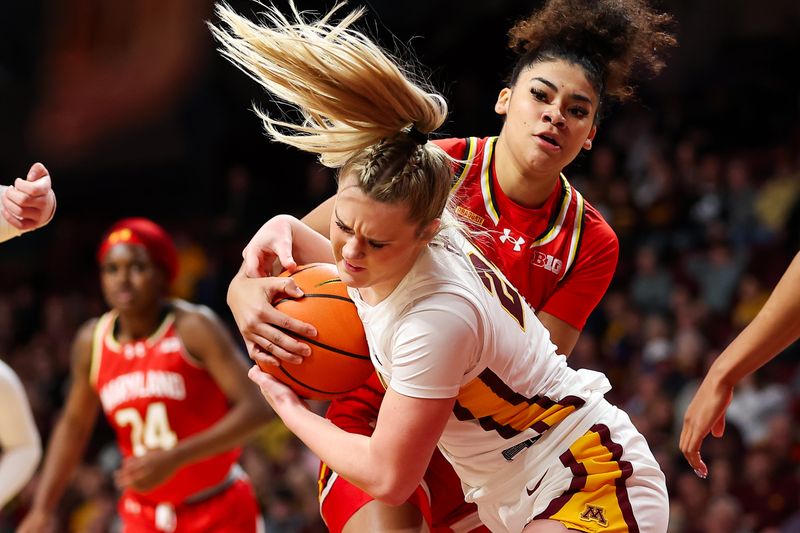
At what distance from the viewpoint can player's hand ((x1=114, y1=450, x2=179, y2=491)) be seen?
187 inches

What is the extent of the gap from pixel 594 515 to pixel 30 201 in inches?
70.1

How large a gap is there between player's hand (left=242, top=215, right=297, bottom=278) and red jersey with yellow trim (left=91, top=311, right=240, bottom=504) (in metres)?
2.10

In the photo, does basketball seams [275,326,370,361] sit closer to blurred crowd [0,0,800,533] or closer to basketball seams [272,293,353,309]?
basketball seams [272,293,353,309]

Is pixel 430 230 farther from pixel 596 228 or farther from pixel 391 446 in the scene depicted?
pixel 596 228

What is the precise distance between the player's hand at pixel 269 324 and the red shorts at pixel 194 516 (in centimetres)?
227

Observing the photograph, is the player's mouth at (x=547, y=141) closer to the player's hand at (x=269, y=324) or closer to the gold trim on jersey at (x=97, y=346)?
the player's hand at (x=269, y=324)

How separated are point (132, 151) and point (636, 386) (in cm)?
714

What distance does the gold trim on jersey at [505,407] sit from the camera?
295cm

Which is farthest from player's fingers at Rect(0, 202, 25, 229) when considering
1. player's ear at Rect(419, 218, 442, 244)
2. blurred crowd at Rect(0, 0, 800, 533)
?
blurred crowd at Rect(0, 0, 800, 533)

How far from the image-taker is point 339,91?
2.84 meters

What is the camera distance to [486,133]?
36.8ft

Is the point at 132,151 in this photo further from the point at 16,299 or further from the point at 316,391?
the point at 316,391

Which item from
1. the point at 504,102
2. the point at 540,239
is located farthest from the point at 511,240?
the point at 504,102

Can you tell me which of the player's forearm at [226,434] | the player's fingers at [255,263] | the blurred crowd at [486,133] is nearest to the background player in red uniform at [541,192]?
the player's fingers at [255,263]
